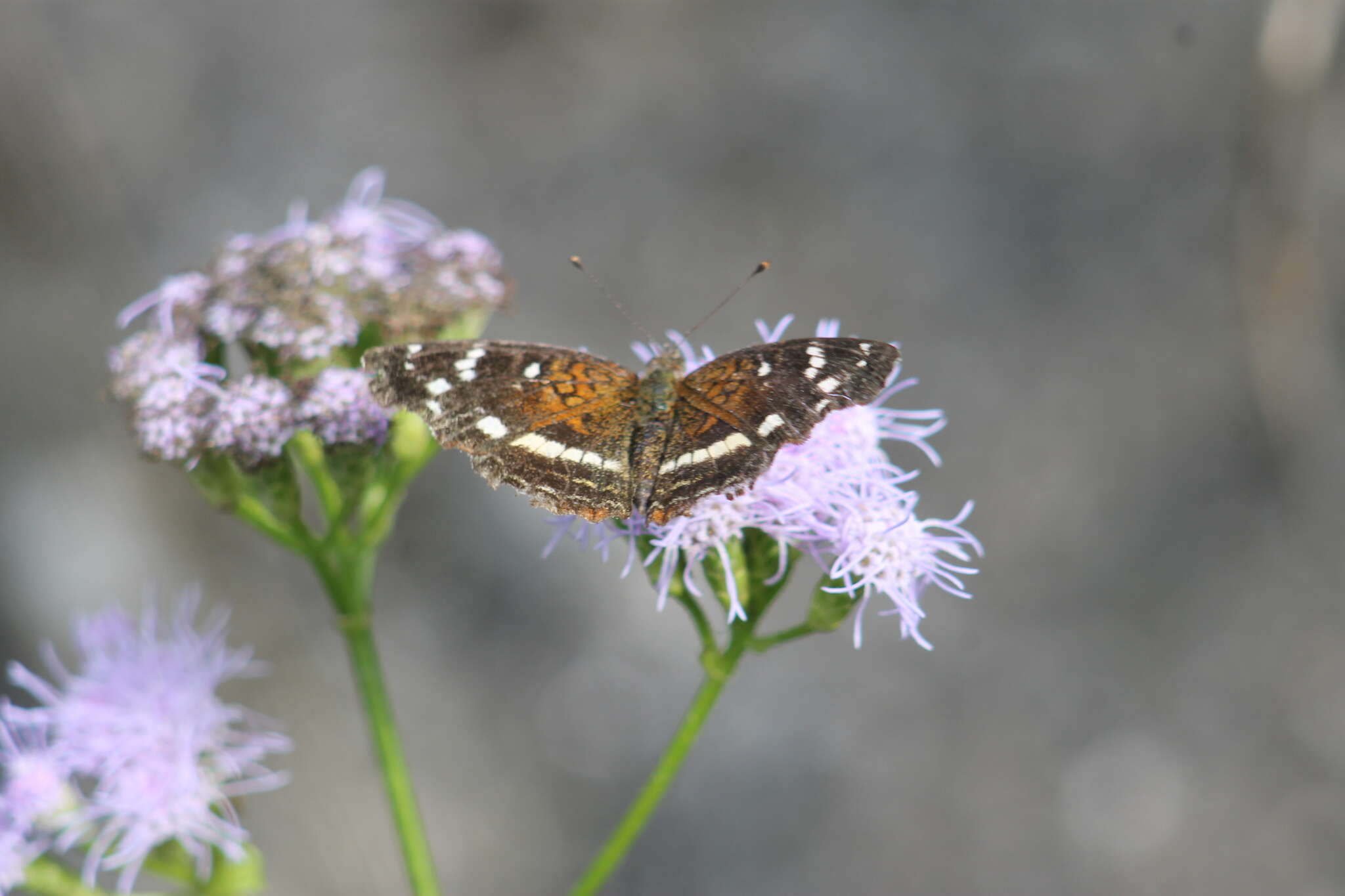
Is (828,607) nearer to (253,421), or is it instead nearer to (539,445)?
(539,445)

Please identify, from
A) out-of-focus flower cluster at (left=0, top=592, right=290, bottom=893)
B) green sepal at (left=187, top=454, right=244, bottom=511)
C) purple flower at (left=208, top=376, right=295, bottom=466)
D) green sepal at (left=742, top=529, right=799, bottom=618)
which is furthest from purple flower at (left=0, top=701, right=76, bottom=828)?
green sepal at (left=742, top=529, right=799, bottom=618)

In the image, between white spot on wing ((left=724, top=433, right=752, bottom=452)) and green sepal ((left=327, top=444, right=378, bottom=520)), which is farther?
green sepal ((left=327, top=444, right=378, bottom=520))

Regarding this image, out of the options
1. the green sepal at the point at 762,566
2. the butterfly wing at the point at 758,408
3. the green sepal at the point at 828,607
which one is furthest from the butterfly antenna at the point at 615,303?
the green sepal at the point at 828,607

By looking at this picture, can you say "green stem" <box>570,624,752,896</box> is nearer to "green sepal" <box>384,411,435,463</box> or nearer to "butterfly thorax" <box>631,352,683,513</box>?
"butterfly thorax" <box>631,352,683,513</box>

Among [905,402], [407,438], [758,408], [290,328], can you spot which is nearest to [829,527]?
[758,408]

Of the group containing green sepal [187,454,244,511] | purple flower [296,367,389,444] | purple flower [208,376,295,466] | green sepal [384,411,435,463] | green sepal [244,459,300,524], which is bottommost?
green sepal [187,454,244,511]

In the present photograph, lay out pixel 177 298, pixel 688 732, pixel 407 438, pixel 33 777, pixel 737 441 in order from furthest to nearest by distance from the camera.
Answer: pixel 177 298 → pixel 407 438 → pixel 33 777 → pixel 688 732 → pixel 737 441
